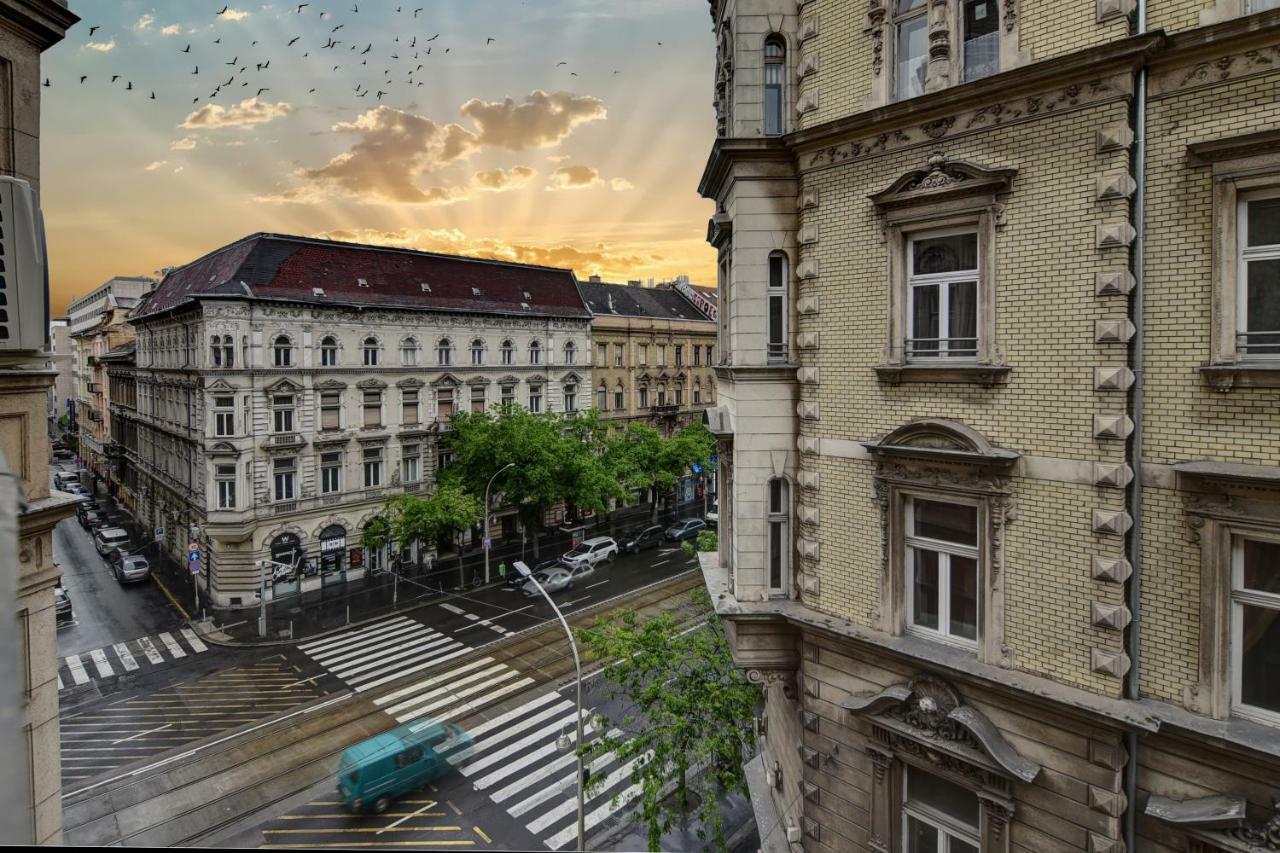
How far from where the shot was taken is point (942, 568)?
9070mm

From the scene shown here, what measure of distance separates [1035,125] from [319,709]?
22.8 metres

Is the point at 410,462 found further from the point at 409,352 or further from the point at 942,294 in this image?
the point at 942,294

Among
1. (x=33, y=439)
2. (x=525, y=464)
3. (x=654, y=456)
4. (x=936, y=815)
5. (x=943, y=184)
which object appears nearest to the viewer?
(x=33, y=439)

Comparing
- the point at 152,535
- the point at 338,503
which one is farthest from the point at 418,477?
the point at 152,535

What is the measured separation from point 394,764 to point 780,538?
11.6 metres

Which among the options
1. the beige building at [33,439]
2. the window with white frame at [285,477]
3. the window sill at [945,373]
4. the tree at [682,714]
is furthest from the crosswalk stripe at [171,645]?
the window sill at [945,373]

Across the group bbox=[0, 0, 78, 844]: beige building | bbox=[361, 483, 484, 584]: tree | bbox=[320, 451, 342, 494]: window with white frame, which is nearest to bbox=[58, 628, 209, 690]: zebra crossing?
bbox=[361, 483, 484, 584]: tree

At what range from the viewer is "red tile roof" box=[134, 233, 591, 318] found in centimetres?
3250

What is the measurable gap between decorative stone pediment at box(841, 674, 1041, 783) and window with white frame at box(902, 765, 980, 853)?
513 mm

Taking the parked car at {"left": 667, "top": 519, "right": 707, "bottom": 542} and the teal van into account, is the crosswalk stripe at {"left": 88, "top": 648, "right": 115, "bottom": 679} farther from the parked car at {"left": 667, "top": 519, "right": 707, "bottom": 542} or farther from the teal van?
the parked car at {"left": 667, "top": 519, "right": 707, "bottom": 542}

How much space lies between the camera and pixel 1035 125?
798cm

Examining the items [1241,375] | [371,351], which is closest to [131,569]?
[371,351]

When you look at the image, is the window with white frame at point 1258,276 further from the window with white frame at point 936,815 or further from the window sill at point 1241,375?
the window with white frame at point 936,815

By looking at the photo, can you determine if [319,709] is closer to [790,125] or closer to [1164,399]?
[790,125]
